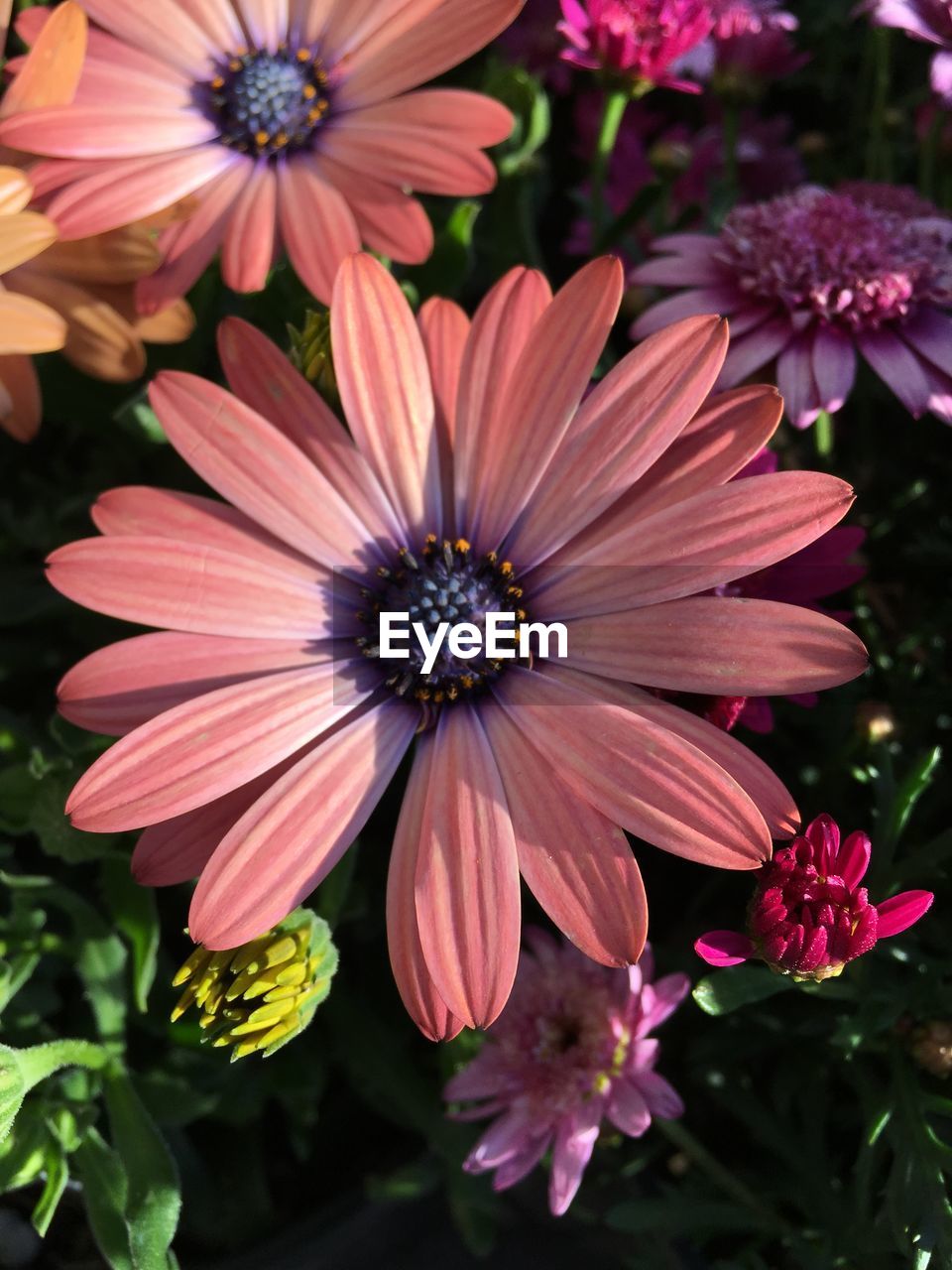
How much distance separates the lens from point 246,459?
2.16 feet

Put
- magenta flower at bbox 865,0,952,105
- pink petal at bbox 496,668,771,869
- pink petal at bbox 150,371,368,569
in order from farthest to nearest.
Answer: magenta flower at bbox 865,0,952,105 < pink petal at bbox 150,371,368,569 < pink petal at bbox 496,668,771,869

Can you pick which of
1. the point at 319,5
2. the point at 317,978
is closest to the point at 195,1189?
the point at 317,978

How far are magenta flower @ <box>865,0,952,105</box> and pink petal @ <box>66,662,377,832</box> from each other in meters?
0.57

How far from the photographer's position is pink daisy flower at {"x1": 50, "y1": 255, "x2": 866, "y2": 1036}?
57 centimetres

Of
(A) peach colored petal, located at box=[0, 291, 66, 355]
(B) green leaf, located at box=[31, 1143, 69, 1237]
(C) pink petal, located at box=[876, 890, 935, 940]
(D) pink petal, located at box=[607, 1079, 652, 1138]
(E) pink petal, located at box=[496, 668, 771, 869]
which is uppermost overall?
(A) peach colored petal, located at box=[0, 291, 66, 355]

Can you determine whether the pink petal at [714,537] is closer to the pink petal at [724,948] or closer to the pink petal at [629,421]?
the pink petal at [629,421]

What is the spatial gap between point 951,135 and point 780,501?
56 cm

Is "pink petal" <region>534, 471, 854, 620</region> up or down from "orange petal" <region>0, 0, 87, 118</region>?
down

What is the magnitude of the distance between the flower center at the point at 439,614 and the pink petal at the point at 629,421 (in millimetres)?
74

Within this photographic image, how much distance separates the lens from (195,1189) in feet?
2.99

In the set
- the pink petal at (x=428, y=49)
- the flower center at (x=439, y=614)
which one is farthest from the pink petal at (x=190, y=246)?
the flower center at (x=439, y=614)

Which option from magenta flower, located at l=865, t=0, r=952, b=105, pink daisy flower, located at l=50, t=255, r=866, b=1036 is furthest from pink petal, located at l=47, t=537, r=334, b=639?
magenta flower, located at l=865, t=0, r=952, b=105

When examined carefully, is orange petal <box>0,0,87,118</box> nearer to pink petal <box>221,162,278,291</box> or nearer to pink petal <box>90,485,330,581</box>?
pink petal <box>221,162,278,291</box>

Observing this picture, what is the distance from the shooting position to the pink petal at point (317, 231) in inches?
27.1
